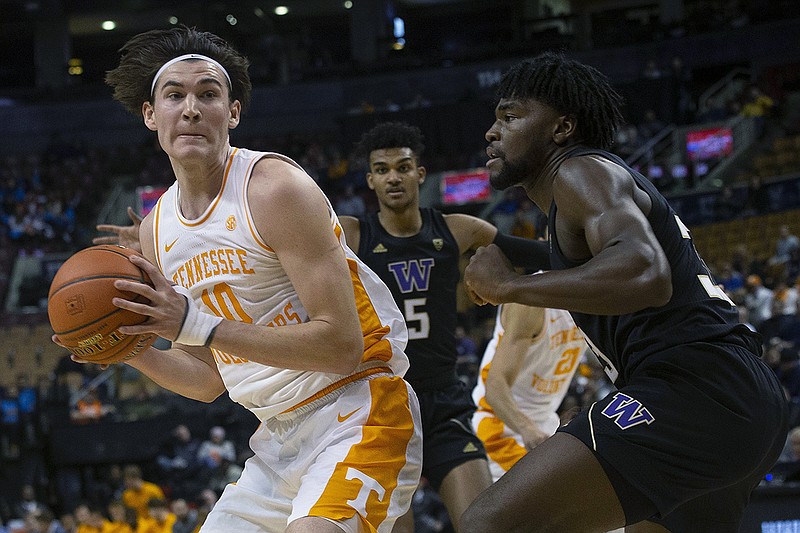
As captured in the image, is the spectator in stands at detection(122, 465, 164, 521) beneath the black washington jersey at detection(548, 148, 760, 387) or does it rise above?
beneath

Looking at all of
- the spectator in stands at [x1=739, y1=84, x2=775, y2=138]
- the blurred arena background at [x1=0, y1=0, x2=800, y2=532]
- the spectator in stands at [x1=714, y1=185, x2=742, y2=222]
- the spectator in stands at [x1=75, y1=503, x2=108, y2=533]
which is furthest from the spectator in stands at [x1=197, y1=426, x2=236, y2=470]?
the spectator in stands at [x1=739, y1=84, x2=775, y2=138]

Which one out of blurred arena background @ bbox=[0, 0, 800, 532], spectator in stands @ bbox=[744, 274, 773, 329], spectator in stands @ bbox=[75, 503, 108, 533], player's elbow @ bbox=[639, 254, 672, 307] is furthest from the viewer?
blurred arena background @ bbox=[0, 0, 800, 532]

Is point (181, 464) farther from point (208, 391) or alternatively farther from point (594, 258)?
point (594, 258)

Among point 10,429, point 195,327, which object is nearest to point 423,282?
point 195,327

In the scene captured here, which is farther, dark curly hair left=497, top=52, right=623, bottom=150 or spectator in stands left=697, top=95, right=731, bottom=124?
spectator in stands left=697, top=95, right=731, bottom=124

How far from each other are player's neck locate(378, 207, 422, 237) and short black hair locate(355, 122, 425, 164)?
1.19ft

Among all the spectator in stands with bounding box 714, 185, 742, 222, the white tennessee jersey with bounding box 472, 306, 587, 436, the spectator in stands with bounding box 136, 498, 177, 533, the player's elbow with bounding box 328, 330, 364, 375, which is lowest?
the spectator in stands with bounding box 136, 498, 177, 533

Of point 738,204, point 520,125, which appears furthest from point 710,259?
point 520,125

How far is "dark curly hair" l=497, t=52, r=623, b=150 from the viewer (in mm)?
3287

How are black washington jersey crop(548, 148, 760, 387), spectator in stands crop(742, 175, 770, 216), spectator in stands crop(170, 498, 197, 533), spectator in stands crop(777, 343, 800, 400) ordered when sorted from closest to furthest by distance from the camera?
black washington jersey crop(548, 148, 760, 387), spectator in stands crop(777, 343, 800, 400), spectator in stands crop(170, 498, 197, 533), spectator in stands crop(742, 175, 770, 216)

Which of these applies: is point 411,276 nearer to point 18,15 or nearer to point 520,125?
point 520,125

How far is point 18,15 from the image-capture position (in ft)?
86.3

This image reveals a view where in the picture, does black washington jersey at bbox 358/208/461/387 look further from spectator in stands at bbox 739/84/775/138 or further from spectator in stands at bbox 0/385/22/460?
spectator in stands at bbox 739/84/775/138

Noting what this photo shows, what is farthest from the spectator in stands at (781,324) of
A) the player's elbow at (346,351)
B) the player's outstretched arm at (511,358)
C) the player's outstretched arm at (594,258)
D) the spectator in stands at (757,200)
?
the player's elbow at (346,351)
